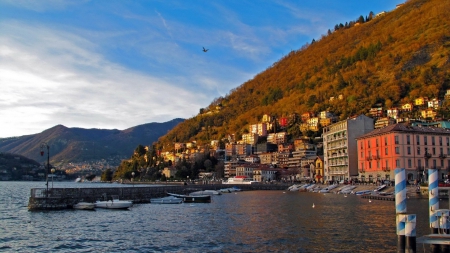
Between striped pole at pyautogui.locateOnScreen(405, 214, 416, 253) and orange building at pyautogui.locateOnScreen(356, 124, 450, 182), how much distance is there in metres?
66.0

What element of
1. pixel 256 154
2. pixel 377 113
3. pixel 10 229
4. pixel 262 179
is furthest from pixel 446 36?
pixel 10 229

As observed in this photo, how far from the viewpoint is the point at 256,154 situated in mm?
194375

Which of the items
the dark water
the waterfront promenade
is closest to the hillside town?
the waterfront promenade

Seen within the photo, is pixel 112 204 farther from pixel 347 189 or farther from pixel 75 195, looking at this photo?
pixel 347 189

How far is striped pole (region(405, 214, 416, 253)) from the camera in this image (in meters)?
18.7

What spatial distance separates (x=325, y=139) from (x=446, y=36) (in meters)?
117

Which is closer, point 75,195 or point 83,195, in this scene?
point 75,195

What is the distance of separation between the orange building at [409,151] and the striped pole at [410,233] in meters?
66.0

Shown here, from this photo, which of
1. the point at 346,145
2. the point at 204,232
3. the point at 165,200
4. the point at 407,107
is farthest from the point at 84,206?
the point at 407,107

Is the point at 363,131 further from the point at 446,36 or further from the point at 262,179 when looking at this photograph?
the point at 446,36

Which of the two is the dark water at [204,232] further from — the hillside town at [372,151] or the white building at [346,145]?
the white building at [346,145]

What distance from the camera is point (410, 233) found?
62.0 ft

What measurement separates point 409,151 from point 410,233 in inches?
2763

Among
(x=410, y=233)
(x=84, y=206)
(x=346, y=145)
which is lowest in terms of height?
(x=84, y=206)
